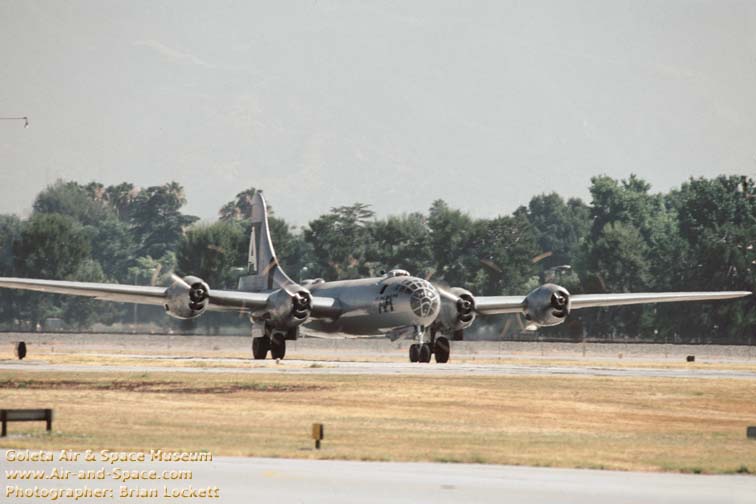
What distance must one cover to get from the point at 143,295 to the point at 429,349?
15.8m

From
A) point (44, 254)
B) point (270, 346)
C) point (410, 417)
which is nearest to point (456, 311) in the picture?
point (270, 346)

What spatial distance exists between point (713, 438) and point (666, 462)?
7590 millimetres

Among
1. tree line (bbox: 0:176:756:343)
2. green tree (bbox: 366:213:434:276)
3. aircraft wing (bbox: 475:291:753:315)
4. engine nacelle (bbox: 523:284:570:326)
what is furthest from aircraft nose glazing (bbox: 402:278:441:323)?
green tree (bbox: 366:213:434:276)

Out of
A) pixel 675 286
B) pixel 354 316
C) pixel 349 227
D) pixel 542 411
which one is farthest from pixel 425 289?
pixel 349 227

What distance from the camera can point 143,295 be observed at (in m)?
71.4

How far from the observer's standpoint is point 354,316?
246 feet

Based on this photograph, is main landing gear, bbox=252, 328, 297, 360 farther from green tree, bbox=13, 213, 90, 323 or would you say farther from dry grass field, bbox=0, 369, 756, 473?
green tree, bbox=13, 213, 90, 323

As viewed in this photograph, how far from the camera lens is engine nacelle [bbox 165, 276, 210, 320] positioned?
6912 cm

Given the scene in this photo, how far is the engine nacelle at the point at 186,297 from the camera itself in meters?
69.1

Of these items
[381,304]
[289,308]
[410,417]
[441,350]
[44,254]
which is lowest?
[410,417]

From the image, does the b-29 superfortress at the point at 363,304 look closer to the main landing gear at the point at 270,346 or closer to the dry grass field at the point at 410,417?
the main landing gear at the point at 270,346

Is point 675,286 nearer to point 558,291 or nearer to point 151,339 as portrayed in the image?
point 151,339

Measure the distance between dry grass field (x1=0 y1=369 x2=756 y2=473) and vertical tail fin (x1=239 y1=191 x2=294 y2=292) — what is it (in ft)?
66.7

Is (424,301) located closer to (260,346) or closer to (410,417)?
(260,346)
